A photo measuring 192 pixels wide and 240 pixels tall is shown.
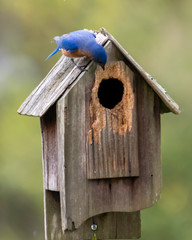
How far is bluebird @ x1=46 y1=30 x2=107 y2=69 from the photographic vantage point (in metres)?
5.10

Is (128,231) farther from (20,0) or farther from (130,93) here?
(20,0)

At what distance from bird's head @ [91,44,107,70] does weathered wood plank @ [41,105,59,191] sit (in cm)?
56

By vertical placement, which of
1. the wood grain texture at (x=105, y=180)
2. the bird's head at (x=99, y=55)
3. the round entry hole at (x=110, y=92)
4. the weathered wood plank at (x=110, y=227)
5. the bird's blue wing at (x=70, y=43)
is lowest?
the weathered wood plank at (x=110, y=227)

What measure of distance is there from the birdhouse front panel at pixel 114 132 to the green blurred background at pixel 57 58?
3.56 m

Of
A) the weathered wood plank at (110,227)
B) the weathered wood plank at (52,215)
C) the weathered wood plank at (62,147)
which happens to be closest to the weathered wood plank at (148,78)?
the weathered wood plank at (62,147)

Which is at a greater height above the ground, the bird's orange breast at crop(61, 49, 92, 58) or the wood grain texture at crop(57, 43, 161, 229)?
the bird's orange breast at crop(61, 49, 92, 58)

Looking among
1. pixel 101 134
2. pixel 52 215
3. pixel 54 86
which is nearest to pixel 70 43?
pixel 54 86

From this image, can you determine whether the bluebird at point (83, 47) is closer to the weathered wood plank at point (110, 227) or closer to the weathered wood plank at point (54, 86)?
the weathered wood plank at point (54, 86)

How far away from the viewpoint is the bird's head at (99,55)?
509 cm

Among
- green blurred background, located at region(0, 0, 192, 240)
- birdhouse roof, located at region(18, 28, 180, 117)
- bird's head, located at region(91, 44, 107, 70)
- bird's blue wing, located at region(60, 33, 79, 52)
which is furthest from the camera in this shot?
green blurred background, located at region(0, 0, 192, 240)

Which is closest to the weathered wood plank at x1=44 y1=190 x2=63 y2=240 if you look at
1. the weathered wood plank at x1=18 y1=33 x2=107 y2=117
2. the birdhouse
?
the birdhouse

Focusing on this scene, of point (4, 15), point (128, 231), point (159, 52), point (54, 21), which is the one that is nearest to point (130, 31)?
point (159, 52)

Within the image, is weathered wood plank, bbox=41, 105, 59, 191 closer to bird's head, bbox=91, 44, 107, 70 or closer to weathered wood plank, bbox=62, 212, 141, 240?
weathered wood plank, bbox=62, 212, 141, 240

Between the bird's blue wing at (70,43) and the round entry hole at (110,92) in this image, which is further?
the round entry hole at (110,92)
